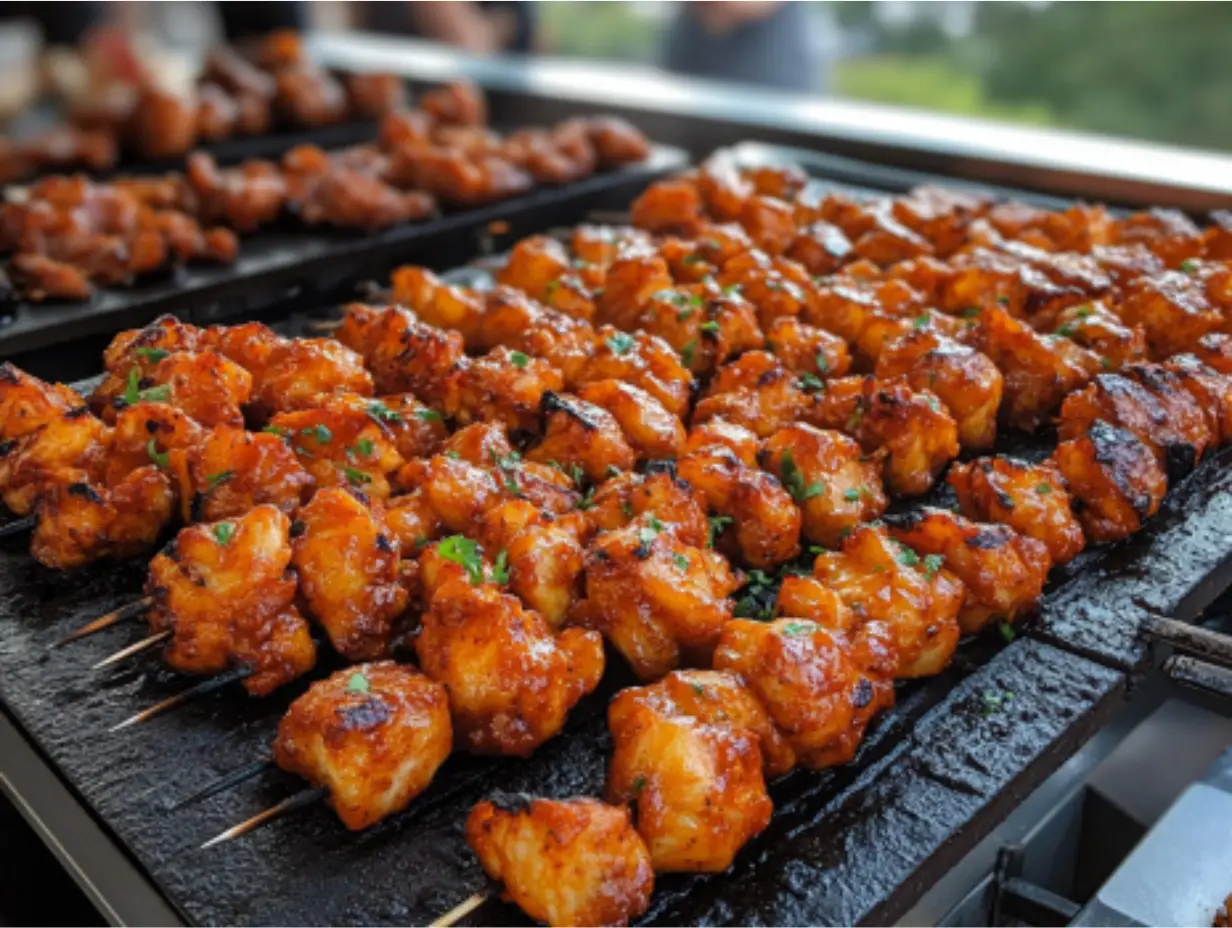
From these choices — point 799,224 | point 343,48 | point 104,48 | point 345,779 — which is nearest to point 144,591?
point 345,779

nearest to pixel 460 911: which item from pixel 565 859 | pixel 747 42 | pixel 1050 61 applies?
pixel 565 859

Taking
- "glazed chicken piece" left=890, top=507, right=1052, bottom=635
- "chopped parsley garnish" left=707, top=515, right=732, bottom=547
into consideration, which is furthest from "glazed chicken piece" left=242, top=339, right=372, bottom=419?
"glazed chicken piece" left=890, top=507, right=1052, bottom=635

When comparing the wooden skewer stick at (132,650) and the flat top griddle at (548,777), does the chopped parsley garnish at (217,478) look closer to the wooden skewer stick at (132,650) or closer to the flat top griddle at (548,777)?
the flat top griddle at (548,777)

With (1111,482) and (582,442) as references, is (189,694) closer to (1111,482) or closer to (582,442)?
(582,442)

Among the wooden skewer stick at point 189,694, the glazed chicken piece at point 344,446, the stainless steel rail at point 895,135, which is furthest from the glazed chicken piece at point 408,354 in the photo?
the stainless steel rail at point 895,135

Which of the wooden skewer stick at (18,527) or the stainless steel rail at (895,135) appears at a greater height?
the stainless steel rail at (895,135)

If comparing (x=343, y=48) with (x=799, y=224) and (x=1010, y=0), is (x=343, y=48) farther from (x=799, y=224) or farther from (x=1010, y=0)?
(x=1010, y=0)

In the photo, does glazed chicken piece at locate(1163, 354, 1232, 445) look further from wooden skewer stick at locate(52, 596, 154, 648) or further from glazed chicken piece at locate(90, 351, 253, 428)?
wooden skewer stick at locate(52, 596, 154, 648)
